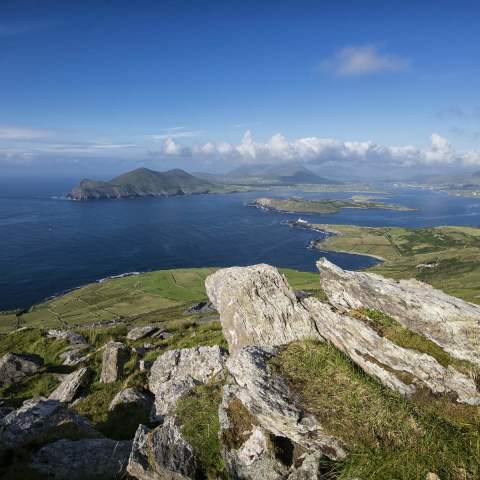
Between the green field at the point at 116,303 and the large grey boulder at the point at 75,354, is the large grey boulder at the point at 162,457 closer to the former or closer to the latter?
the large grey boulder at the point at 75,354

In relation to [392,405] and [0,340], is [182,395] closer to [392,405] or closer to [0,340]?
[392,405]

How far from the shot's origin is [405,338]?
20.1 metres

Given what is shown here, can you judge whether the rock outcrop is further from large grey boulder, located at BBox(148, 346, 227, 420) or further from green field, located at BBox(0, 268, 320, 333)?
green field, located at BBox(0, 268, 320, 333)

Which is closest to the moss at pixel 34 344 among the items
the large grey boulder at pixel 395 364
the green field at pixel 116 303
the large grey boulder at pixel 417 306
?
the large grey boulder at pixel 417 306

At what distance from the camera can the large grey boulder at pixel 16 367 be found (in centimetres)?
3741

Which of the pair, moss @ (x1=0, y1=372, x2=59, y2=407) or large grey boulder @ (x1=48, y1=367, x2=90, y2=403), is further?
moss @ (x1=0, y1=372, x2=59, y2=407)

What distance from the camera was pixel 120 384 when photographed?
99.0 ft

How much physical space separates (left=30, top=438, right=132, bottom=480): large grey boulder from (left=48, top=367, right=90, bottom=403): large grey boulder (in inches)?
503

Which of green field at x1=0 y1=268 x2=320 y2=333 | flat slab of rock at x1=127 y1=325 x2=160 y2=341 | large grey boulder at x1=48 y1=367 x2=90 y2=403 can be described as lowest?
green field at x1=0 y1=268 x2=320 y2=333

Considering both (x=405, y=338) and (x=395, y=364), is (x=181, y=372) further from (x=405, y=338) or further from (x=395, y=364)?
(x=405, y=338)

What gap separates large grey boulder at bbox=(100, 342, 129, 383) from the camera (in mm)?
32219

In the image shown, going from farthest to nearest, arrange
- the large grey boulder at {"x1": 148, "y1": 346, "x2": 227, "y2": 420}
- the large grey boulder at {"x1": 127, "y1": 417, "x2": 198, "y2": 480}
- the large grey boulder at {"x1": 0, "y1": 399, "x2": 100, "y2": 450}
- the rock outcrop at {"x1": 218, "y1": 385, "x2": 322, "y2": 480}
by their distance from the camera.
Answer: the large grey boulder at {"x1": 148, "y1": 346, "x2": 227, "y2": 420}
the large grey boulder at {"x1": 0, "y1": 399, "x2": 100, "y2": 450}
the large grey boulder at {"x1": 127, "y1": 417, "x2": 198, "y2": 480}
the rock outcrop at {"x1": 218, "y1": 385, "x2": 322, "y2": 480}

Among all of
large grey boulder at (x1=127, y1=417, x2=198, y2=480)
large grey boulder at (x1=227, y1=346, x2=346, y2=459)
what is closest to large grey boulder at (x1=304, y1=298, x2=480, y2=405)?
large grey boulder at (x1=227, y1=346, x2=346, y2=459)

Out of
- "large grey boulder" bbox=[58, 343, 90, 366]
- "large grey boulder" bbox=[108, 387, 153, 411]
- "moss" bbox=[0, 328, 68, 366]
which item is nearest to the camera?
"large grey boulder" bbox=[108, 387, 153, 411]
